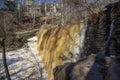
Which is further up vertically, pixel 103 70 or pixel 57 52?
pixel 103 70

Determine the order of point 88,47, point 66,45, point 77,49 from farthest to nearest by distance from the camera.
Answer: point 66,45
point 77,49
point 88,47

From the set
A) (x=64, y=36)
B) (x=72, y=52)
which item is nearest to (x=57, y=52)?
(x=64, y=36)

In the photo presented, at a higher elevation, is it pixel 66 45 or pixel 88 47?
pixel 88 47

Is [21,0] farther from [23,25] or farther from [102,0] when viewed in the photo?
[102,0]

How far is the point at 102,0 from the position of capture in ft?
39.8

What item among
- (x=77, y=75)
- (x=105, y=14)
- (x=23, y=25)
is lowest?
(x=23, y=25)

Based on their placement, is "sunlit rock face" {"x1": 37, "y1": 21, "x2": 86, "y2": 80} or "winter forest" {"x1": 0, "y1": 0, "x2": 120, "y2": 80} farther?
"sunlit rock face" {"x1": 37, "y1": 21, "x2": 86, "y2": 80}

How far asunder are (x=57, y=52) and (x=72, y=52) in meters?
1.28

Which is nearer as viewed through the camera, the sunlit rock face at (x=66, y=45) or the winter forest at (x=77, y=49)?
the winter forest at (x=77, y=49)

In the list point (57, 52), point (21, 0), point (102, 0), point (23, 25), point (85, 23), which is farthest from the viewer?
point (21, 0)

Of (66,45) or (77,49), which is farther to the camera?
(66,45)

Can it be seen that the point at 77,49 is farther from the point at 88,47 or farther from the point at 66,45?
the point at 66,45

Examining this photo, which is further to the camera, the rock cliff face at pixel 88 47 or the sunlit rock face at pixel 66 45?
the sunlit rock face at pixel 66 45

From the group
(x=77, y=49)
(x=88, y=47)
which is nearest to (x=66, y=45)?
(x=77, y=49)
